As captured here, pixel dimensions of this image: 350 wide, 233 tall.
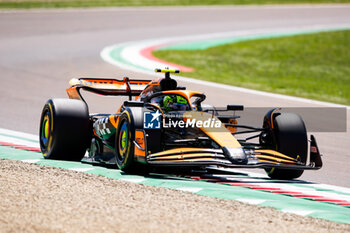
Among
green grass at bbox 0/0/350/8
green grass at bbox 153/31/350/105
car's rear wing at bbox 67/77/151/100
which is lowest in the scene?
car's rear wing at bbox 67/77/151/100

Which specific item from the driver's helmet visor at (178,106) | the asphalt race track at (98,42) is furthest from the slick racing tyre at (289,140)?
the driver's helmet visor at (178,106)

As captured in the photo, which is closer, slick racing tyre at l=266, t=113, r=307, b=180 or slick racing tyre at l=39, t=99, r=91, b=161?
slick racing tyre at l=266, t=113, r=307, b=180

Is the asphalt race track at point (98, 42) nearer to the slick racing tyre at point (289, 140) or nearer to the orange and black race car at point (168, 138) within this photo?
the slick racing tyre at point (289, 140)

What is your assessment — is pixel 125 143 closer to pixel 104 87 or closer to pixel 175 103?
pixel 175 103

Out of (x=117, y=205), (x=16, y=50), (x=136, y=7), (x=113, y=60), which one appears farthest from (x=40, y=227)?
(x=136, y=7)

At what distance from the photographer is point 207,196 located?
772 cm

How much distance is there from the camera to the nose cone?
844 centimetres

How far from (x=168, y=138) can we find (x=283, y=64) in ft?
49.4

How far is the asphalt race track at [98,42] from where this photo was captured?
44.4ft

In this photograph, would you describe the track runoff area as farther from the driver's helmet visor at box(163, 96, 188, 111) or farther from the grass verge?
the grass verge

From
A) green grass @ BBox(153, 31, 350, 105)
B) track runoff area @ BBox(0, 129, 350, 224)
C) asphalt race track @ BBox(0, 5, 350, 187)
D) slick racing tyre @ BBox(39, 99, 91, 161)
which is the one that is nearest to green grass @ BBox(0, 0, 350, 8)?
asphalt race track @ BBox(0, 5, 350, 187)

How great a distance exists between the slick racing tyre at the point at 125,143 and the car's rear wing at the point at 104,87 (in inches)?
80.5

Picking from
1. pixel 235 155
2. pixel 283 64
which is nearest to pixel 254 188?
pixel 235 155

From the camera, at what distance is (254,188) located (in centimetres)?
841
